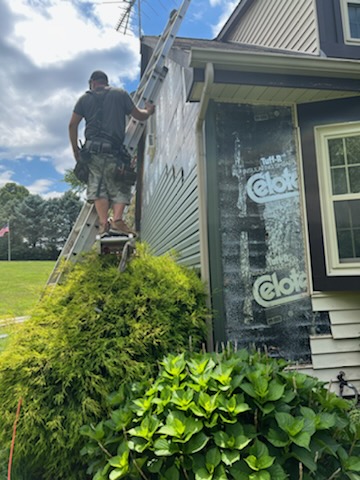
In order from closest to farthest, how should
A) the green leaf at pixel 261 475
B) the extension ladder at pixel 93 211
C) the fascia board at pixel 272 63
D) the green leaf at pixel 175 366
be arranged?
the green leaf at pixel 261 475
the green leaf at pixel 175 366
the fascia board at pixel 272 63
the extension ladder at pixel 93 211

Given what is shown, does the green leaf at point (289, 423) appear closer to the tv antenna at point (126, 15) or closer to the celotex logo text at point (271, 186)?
the celotex logo text at point (271, 186)

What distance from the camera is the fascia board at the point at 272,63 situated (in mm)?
3141

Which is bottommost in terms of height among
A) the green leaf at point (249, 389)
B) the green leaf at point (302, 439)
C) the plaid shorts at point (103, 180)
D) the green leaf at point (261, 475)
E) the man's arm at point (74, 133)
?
the green leaf at point (261, 475)

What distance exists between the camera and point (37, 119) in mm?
25266

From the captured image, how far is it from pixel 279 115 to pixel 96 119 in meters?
2.02

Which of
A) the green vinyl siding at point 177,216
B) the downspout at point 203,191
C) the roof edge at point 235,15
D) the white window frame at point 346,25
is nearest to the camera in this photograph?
the downspout at point 203,191

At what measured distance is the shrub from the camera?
176 centimetres

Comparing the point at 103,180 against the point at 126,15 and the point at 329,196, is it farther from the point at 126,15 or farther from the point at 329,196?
the point at 126,15

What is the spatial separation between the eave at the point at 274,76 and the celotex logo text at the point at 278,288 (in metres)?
1.90

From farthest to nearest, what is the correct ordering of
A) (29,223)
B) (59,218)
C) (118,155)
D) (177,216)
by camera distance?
1. (59,218)
2. (29,223)
3. (177,216)
4. (118,155)

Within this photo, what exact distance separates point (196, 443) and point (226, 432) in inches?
7.3

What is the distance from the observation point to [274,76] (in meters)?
3.37

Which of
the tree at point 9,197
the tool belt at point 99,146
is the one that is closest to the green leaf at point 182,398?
the tool belt at point 99,146

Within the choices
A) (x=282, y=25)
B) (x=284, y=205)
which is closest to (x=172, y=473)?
(x=284, y=205)
